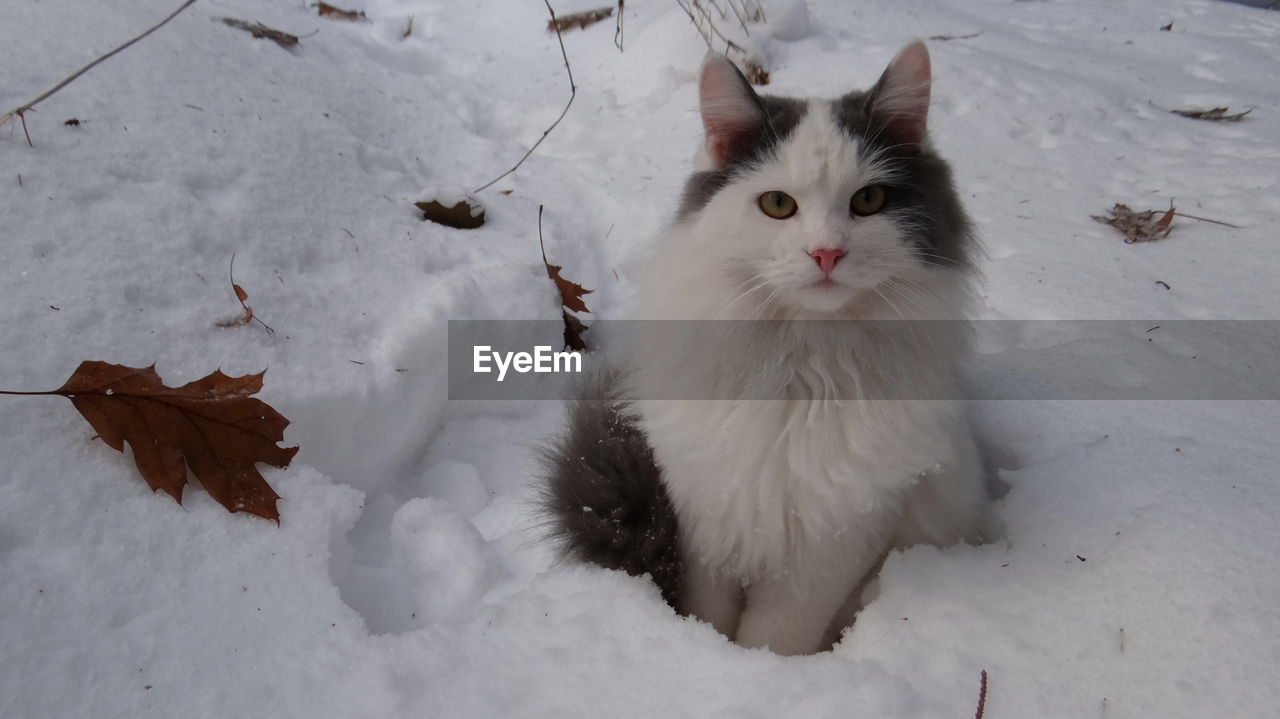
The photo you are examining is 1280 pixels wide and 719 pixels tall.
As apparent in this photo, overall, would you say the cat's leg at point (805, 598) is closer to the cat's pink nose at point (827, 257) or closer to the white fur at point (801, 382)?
the white fur at point (801, 382)

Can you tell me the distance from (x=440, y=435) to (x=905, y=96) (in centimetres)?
153

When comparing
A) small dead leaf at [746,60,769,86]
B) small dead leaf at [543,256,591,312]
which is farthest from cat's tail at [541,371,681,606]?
small dead leaf at [746,60,769,86]

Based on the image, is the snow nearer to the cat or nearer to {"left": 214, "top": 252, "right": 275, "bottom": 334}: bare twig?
{"left": 214, "top": 252, "right": 275, "bottom": 334}: bare twig

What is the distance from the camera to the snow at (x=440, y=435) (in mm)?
1077

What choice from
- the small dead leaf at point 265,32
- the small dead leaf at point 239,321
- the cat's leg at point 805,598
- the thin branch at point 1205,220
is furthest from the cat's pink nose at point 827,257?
the small dead leaf at point 265,32

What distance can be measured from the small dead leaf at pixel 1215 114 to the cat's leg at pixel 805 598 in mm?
3715

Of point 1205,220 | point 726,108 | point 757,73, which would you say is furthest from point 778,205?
Result: point 757,73

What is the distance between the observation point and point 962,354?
4.23 feet

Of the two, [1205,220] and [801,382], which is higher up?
[801,382]

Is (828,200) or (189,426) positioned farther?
(189,426)

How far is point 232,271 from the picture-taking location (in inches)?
70.0

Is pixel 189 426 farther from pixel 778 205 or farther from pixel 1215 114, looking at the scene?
pixel 1215 114

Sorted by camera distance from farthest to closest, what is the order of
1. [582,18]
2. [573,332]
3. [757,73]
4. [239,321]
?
[582,18], [757,73], [573,332], [239,321]

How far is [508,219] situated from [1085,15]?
547cm
